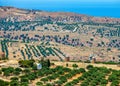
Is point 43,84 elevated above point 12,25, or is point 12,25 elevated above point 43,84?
point 12,25

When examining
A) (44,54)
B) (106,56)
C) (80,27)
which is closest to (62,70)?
(44,54)

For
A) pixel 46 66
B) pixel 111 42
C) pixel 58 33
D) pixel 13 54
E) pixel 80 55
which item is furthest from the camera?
pixel 58 33

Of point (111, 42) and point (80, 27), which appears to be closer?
point (111, 42)

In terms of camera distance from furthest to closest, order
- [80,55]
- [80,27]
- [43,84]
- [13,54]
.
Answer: [80,27] → [80,55] → [13,54] → [43,84]

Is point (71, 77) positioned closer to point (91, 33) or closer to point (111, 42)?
point (111, 42)

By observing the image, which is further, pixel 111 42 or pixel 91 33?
pixel 91 33

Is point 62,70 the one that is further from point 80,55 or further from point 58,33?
point 58,33

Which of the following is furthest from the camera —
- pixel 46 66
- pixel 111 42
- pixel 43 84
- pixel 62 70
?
pixel 111 42

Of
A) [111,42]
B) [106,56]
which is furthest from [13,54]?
[111,42]

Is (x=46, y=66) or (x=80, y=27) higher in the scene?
(x=80, y=27)
